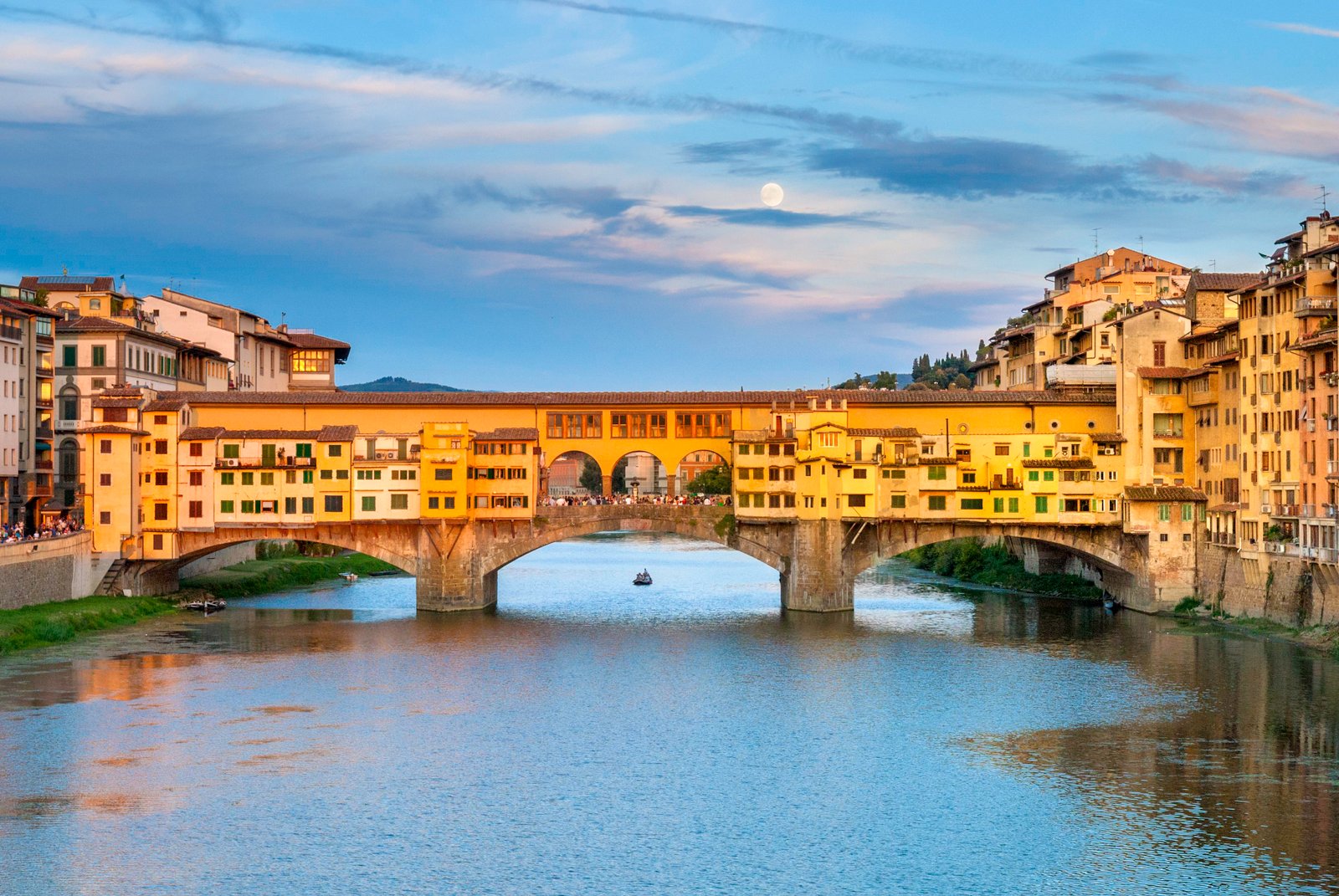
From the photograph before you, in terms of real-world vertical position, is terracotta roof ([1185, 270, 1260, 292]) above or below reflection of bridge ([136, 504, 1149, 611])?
above

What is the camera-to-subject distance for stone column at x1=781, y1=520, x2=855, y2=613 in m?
68.5

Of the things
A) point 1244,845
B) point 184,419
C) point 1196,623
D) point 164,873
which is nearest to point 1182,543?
point 1196,623

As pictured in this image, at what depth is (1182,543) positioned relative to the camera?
2650 inches

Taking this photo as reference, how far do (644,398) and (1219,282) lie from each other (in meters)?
25.5

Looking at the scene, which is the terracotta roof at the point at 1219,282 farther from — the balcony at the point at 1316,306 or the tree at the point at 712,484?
the tree at the point at 712,484

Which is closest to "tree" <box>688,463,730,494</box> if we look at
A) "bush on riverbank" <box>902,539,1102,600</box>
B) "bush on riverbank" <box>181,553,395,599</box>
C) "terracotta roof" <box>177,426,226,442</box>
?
"bush on riverbank" <box>902,539,1102,600</box>

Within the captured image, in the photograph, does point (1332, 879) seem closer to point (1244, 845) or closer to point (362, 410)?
point (1244, 845)

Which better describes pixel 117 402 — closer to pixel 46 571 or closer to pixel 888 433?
pixel 46 571

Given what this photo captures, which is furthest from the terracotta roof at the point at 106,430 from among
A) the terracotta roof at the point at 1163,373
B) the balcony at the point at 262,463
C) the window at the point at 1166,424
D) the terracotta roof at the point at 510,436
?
the window at the point at 1166,424

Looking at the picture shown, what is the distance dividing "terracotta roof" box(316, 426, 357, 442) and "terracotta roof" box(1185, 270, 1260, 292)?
3647cm

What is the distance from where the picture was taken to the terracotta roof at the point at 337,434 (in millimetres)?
69688

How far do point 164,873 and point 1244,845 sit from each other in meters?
21.4

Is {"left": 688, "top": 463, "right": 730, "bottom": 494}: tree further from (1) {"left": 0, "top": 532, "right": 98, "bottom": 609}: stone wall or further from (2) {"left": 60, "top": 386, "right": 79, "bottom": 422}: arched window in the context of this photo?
(1) {"left": 0, "top": 532, "right": 98, "bottom": 609}: stone wall

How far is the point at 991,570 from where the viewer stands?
8700 cm
